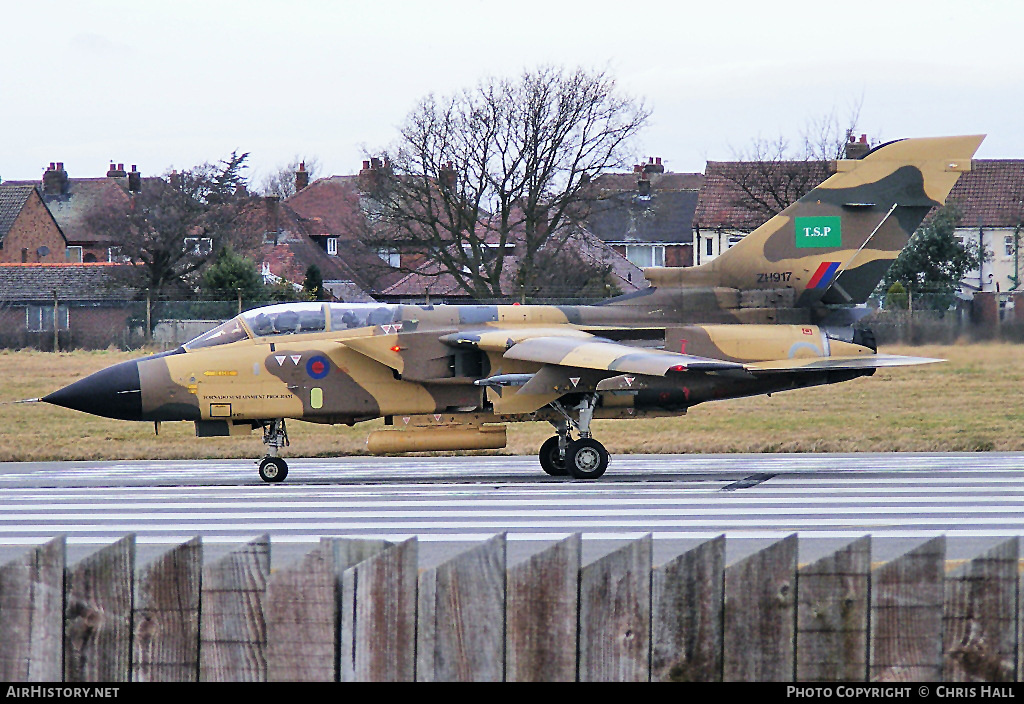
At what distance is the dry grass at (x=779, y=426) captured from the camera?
18516mm

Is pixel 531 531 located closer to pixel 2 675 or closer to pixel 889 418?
pixel 2 675

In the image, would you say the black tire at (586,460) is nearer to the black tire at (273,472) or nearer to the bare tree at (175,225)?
the black tire at (273,472)

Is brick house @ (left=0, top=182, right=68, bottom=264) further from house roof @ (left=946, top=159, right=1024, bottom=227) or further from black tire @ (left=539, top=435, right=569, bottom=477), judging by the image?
black tire @ (left=539, top=435, right=569, bottom=477)

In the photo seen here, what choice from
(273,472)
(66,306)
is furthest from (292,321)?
(66,306)

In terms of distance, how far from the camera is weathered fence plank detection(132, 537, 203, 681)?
398 centimetres

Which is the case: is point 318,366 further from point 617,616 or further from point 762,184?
point 762,184

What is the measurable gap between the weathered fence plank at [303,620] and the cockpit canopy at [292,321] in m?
11.1

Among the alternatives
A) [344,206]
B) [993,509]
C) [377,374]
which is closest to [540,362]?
[377,374]

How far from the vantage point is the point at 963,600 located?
12.6ft

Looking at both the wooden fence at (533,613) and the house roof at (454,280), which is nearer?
the wooden fence at (533,613)

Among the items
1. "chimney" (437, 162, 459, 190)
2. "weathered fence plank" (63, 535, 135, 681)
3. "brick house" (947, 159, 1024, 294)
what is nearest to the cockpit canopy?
"weathered fence plank" (63, 535, 135, 681)

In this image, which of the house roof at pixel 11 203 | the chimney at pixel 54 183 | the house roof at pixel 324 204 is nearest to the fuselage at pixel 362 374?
the house roof at pixel 11 203

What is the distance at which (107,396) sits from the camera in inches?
572

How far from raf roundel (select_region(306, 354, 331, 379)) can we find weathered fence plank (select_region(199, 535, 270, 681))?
10802 mm
